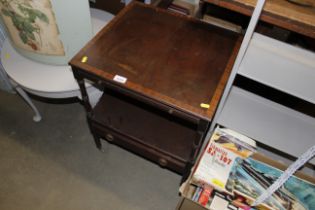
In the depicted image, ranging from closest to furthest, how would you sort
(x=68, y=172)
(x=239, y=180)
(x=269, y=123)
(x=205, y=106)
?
(x=205, y=106) → (x=239, y=180) → (x=269, y=123) → (x=68, y=172)

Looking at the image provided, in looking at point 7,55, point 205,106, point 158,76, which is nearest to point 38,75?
point 7,55

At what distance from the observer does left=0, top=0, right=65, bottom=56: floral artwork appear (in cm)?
110

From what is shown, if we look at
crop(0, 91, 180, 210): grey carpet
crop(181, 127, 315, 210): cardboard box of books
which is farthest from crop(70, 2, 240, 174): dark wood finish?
crop(0, 91, 180, 210): grey carpet

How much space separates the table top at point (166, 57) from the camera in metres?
0.96

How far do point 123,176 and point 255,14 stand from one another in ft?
3.92

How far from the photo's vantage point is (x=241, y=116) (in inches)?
50.0

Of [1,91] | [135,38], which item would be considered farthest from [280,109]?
[1,91]

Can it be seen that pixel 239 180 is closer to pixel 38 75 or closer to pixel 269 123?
pixel 269 123

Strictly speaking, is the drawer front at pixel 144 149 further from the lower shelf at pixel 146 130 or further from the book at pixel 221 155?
the book at pixel 221 155

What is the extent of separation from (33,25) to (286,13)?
1066mm

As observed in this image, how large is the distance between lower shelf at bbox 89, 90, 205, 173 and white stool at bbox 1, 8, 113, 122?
0.18 meters

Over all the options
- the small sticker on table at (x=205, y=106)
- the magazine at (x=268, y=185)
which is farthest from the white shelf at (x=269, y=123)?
the small sticker on table at (x=205, y=106)

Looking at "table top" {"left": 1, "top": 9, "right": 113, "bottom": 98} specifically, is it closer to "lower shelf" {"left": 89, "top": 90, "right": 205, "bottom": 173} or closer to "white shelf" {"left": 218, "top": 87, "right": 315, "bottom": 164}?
"lower shelf" {"left": 89, "top": 90, "right": 205, "bottom": 173}

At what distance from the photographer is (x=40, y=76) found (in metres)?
1.35
